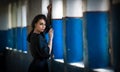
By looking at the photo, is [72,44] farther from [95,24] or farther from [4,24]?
[4,24]

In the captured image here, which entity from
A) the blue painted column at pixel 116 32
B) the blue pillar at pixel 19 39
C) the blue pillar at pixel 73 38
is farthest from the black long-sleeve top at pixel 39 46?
the blue pillar at pixel 19 39

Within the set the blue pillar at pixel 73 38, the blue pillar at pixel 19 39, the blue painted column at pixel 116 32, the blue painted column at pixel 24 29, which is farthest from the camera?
the blue pillar at pixel 19 39

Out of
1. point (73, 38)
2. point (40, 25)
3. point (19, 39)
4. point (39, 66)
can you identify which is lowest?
point (39, 66)

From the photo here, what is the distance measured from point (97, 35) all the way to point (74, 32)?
97cm

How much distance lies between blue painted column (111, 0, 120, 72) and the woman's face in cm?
154

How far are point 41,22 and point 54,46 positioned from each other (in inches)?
55.2

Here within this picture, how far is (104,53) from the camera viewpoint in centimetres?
425

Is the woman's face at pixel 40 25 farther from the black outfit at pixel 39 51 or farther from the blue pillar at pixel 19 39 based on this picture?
the blue pillar at pixel 19 39

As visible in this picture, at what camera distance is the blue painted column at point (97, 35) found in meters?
4.23

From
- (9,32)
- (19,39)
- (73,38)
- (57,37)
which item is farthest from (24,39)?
(73,38)

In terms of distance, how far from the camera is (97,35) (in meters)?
4.25

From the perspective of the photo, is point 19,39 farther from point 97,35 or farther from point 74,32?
point 97,35

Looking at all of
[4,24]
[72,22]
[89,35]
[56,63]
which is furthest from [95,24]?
[4,24]

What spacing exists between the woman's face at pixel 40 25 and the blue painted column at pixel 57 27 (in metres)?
1.21
